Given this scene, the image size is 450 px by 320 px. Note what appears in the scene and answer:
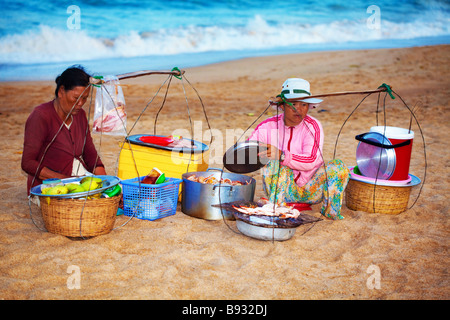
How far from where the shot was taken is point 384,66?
11.0 meters

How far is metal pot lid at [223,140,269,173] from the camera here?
3158mm

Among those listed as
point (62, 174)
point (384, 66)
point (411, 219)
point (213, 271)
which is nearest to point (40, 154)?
point (62, 174)

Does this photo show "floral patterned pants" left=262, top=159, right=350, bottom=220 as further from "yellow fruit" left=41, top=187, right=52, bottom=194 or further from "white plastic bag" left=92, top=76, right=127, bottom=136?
"yellow fruit" left=41, top=187, right=52, bottom=194

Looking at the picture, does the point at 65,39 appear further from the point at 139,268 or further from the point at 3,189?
the point at 139,268

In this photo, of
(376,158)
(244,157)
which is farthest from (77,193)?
(376,158)

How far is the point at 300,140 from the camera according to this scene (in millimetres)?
3383

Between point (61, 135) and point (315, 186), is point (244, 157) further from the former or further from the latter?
point (61, 135)

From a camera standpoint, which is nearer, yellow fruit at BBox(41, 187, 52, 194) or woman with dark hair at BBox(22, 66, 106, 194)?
yellow fruit at BBox(41, 187, 52, 194)

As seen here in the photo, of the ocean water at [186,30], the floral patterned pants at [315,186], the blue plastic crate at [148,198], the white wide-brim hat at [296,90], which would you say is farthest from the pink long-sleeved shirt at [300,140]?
the ocean water at [186,30]

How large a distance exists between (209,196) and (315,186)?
88 cm

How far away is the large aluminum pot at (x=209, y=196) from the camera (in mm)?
3141

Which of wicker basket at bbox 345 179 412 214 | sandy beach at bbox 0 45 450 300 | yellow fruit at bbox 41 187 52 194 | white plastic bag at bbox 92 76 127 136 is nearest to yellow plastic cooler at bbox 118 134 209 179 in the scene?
white plastic bag at bbox 92 76 127 136

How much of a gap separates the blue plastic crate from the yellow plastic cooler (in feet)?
0.82

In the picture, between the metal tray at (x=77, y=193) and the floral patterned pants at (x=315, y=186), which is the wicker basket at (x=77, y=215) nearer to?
the metal tray at (x=77, y=193)
